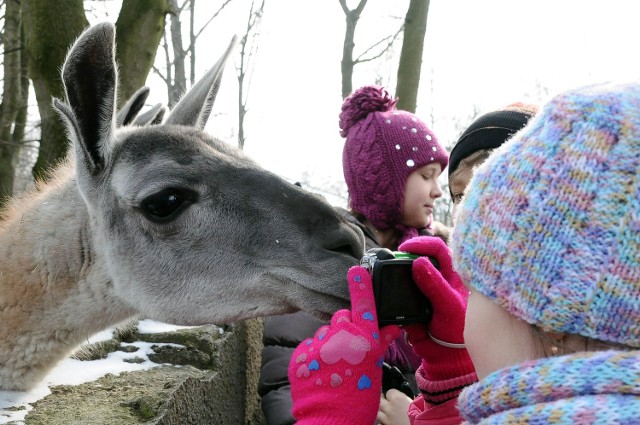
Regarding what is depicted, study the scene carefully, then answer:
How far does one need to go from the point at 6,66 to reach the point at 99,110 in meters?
5.07

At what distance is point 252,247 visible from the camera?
2297 millimetres

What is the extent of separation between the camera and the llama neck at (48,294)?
226 centimetres

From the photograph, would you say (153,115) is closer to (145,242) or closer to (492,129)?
(145,242)

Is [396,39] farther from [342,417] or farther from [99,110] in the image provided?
[342,417]

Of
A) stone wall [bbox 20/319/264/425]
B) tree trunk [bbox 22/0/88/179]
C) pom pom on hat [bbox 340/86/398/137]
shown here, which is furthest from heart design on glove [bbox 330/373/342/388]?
tree trunk [bbox 22/0/88/179]

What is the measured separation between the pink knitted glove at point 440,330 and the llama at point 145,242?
1.50 feet

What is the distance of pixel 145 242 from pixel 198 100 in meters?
1.03

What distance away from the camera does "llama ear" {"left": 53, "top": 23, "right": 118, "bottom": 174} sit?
2.24m

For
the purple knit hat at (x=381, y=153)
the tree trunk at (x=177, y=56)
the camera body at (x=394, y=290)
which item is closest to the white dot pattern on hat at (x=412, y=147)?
the purple knit hat at (x=381, y=153)

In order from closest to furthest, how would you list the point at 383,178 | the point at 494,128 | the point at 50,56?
the point at 494,128, the point at 383,178, the point at 50,56

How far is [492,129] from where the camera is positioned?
8.27 ft

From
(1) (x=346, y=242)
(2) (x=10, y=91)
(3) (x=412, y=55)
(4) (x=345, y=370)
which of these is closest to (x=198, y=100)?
(1) (x=346, y=242)

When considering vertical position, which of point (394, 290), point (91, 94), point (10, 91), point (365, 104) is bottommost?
point (10, 91)

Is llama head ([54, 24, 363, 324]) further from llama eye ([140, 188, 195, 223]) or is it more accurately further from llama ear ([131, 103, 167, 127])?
llama ear ([131, 103, 167, 127])
